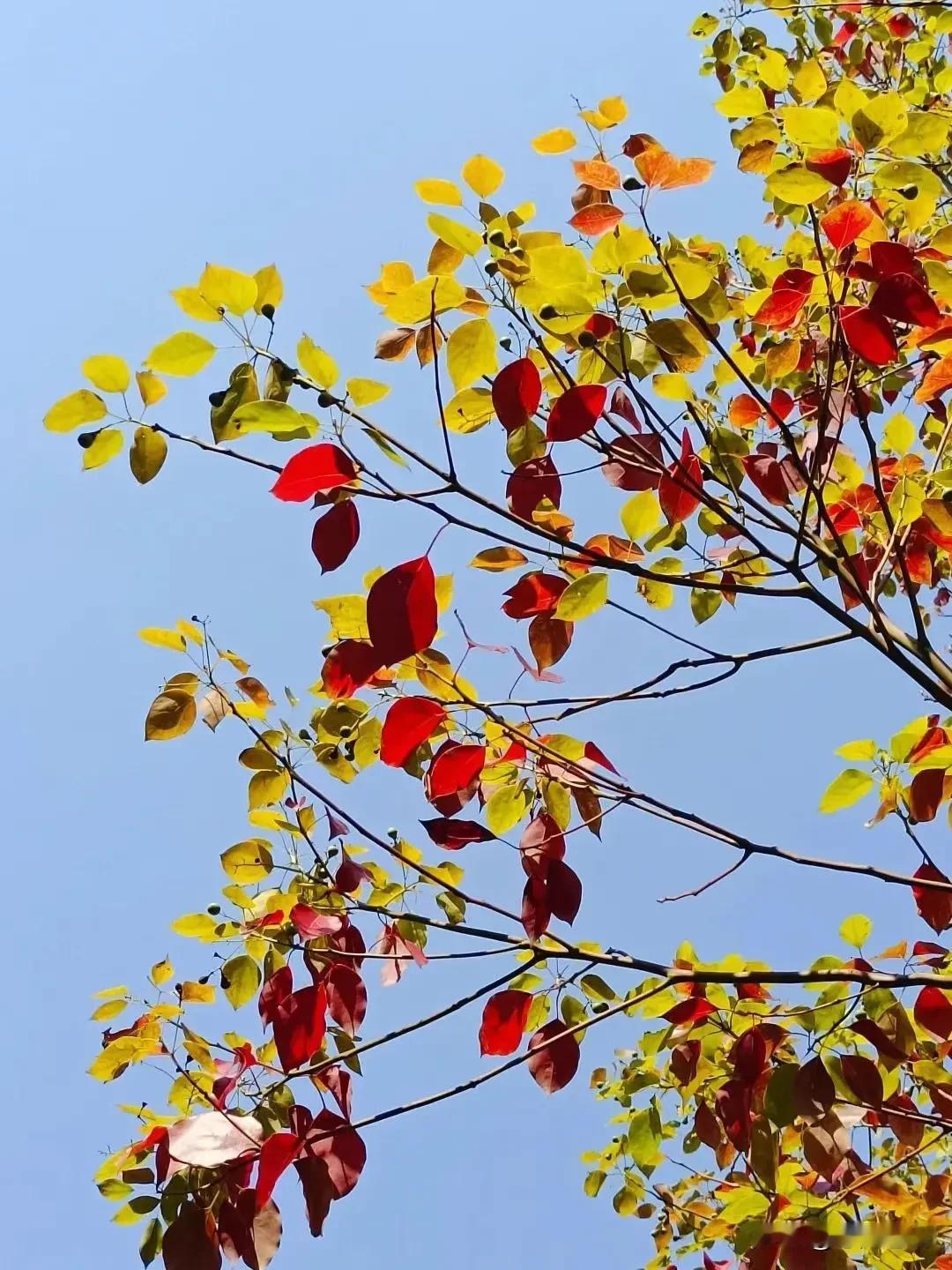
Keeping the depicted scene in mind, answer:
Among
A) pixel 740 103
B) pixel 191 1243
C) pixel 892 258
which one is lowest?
pixel 191 1243

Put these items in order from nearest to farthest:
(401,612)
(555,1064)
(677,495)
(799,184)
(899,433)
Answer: (401,612) < (799,184) < (677,495) < (555,1064) < (899,433)

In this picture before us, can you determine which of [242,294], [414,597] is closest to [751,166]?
[242,294]

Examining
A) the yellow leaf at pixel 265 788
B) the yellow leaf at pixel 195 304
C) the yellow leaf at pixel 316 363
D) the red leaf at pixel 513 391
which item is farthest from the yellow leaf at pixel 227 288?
the yellow leaf at pixel 265 788

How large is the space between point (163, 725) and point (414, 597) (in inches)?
26.5

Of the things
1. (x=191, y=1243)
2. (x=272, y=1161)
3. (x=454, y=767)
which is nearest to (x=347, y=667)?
(x=454, y=767)

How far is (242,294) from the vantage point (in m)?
1.33

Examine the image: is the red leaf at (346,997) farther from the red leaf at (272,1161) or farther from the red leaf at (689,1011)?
the red leaf at (689,1011)

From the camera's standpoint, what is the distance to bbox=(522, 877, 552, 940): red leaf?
1503mm

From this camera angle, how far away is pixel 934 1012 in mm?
1729

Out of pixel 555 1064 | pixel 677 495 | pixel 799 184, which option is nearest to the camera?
pixel 799 184

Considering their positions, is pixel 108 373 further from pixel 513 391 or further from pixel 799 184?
pixel 799 184

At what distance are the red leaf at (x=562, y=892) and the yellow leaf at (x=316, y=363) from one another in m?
0.81

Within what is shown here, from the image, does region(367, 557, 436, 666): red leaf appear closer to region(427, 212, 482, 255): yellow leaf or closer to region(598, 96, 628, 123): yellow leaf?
region(427, 212, 482, 255): yellow leaf

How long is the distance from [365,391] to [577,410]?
0.98 ft
